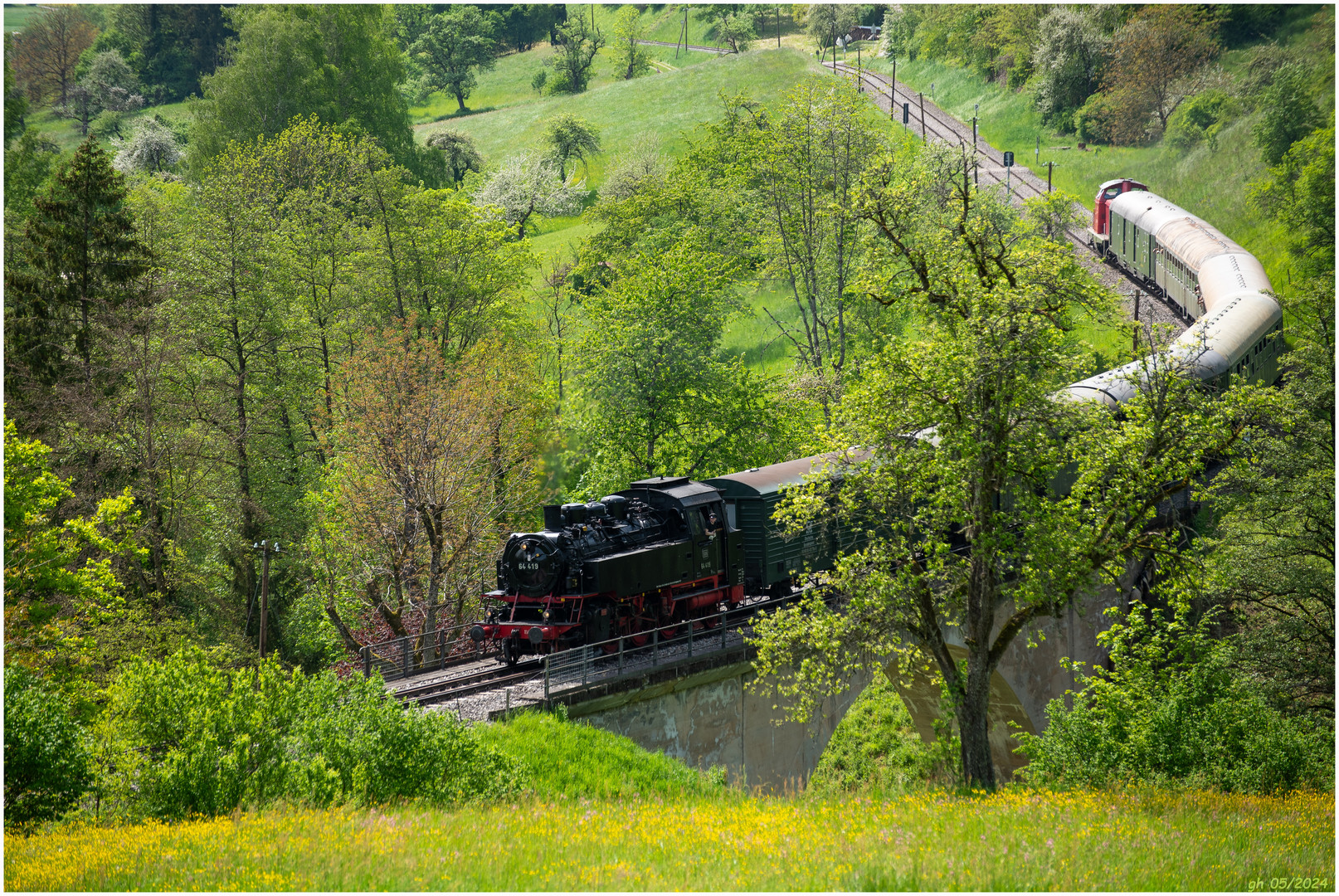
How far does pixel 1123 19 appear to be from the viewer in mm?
64875

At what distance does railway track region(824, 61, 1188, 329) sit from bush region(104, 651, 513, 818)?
1795 inches

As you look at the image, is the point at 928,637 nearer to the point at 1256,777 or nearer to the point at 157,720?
the point at 1256,777

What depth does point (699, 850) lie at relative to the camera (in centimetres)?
1214

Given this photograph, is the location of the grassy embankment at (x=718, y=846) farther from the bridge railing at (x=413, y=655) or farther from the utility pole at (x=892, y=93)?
the utility pole at (x=892, y=93)

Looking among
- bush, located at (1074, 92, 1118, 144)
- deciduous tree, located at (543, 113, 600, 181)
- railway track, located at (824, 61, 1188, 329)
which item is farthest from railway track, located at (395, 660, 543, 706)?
deciduous tree, located at (543, 113, 600, 181)

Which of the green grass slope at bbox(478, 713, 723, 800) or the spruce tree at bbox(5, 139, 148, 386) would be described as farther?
the spruce tree at bbox(5, 139, 148, 386)

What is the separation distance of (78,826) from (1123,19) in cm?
7260

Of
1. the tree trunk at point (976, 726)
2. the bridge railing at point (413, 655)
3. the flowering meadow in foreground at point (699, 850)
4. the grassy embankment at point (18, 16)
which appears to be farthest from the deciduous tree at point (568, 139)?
the flowering meadow in foreground at point (699, 850)

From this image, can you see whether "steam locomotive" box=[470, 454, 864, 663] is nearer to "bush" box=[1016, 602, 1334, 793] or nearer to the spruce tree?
"bush" box=[1016, 602, 1334, 793]

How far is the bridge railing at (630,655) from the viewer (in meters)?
20.2

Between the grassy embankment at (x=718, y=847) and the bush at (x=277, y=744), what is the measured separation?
640 millimetres

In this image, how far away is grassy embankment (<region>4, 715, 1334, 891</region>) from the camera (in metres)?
10.9

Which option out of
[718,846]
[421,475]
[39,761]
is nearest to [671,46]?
[421,475]

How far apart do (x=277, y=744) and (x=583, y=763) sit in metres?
5.91
